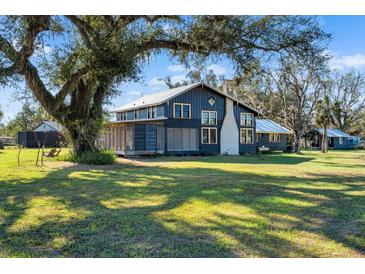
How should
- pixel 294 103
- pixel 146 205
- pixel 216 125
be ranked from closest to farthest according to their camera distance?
1. pixel 146 205
2. pixel 216 125
3. pixel 294 103

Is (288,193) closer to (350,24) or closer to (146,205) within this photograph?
(146,205)

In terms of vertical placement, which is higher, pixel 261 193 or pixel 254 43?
pixel 254 43

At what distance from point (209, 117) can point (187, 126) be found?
2725 mm

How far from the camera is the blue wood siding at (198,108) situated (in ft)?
88.5

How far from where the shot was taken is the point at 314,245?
435 cm

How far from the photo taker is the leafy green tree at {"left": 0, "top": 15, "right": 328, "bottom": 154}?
13.4 m


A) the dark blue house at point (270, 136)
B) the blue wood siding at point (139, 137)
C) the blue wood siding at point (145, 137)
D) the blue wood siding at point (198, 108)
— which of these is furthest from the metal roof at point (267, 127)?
the blue wood siding at point (139, 137)

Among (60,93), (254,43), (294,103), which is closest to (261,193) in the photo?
(254,43)

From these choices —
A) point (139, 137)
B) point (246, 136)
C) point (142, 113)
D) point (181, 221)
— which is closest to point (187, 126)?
point (139, 137)

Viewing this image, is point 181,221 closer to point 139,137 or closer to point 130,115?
point 139,137

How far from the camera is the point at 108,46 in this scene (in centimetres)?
1346

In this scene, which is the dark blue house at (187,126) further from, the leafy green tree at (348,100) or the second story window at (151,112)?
the leafy green tree at (348,100)

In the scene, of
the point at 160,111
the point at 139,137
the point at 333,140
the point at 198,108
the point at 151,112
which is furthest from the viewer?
the point at 333,140

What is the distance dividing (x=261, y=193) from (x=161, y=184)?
10.0ft
